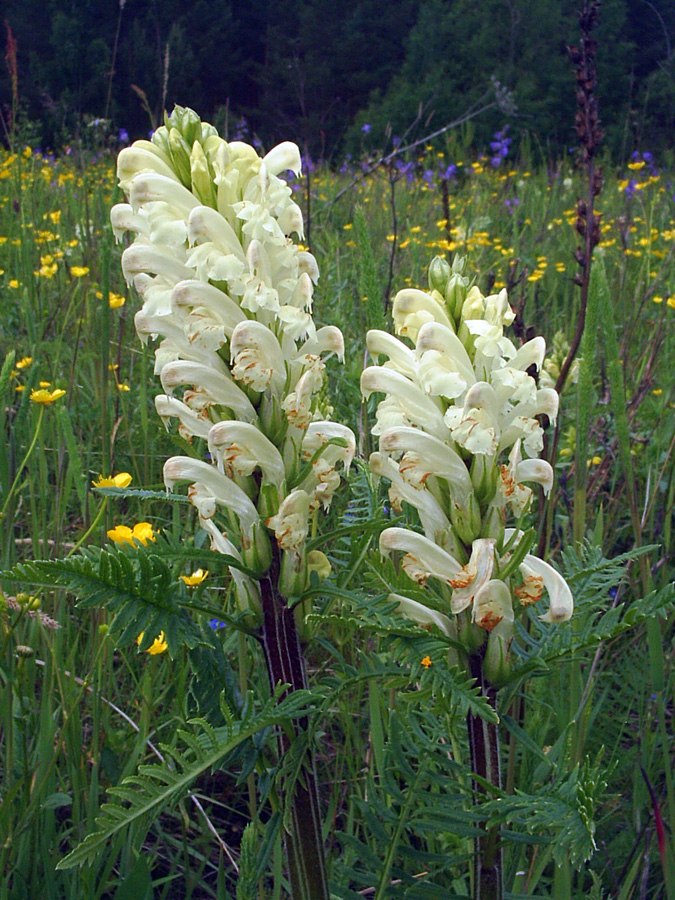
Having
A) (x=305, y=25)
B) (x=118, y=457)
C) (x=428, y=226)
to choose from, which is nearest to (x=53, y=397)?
(x=118, y=457)

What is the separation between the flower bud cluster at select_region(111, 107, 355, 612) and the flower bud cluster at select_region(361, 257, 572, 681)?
0.11 m

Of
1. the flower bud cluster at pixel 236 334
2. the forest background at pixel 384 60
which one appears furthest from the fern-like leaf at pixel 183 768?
the forest background at pixel 384 60

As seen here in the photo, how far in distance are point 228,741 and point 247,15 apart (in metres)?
25.4

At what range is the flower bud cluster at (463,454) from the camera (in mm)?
949

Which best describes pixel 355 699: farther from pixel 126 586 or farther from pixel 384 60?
pixel 384 60

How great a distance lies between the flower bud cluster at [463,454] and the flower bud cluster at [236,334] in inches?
4.3

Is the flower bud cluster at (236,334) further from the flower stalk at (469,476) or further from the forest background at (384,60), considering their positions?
Answer: the forest background at (384,60)

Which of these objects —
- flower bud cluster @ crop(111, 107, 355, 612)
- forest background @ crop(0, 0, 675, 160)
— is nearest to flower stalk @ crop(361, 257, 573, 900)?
flower bud cluster @ crop(111, 107, 355, 612)

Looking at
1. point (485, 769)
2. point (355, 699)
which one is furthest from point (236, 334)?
point (355, 699)

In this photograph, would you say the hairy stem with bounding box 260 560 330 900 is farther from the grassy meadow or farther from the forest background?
the forest background

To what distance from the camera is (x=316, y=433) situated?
3.61 ft

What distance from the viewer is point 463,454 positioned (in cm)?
101

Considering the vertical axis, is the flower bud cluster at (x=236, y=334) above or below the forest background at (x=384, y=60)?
below

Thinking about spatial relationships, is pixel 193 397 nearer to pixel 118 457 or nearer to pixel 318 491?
pixel 318 491
